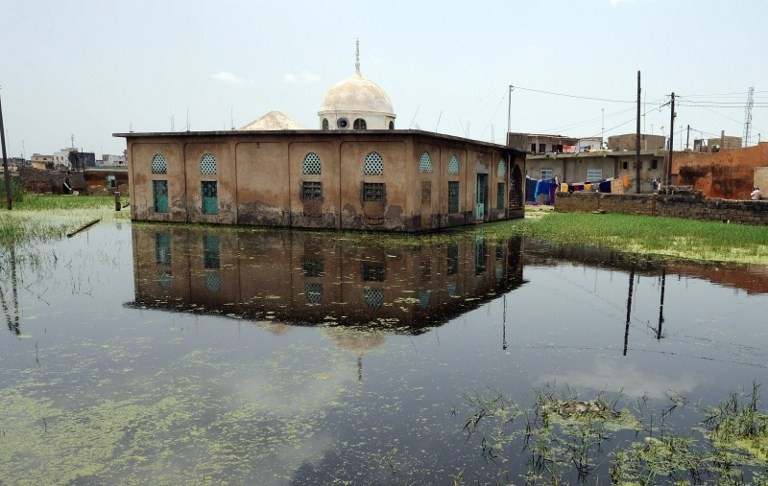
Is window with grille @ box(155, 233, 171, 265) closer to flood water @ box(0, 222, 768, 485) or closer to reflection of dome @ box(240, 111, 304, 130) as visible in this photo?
flood water @ box(0, 222, 768, 485)

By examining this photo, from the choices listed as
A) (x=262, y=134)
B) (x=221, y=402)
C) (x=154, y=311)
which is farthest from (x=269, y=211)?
(x=221, y=402)

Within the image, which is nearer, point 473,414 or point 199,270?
point 473,414

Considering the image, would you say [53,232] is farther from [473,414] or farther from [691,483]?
[691,483]

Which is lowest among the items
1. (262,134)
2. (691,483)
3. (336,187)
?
(691,483)

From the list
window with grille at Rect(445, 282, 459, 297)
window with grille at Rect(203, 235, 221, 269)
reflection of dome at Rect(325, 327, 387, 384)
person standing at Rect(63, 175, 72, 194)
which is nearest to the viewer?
reflection of dome at Rect(325, 327, 387, 384)

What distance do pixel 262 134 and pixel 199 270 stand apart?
11537 millimetres

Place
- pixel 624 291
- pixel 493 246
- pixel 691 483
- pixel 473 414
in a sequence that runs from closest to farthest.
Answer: pixel 691 483 → pixel 473 414 → pixel 624 291 → pixel 493 246

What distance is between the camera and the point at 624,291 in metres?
10.1

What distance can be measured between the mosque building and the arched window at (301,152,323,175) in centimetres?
4

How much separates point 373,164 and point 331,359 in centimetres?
1504

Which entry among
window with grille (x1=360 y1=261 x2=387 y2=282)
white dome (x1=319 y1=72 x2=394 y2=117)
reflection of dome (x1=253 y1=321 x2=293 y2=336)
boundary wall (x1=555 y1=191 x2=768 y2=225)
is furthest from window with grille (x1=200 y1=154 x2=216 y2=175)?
boundary wall (x1=555 y1=191 x2=768 y2=225)

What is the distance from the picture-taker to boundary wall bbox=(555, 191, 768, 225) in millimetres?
21703

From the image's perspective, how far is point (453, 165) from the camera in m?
23.3

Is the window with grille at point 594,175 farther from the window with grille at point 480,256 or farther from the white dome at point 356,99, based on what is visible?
the window with grille at point 480,256
